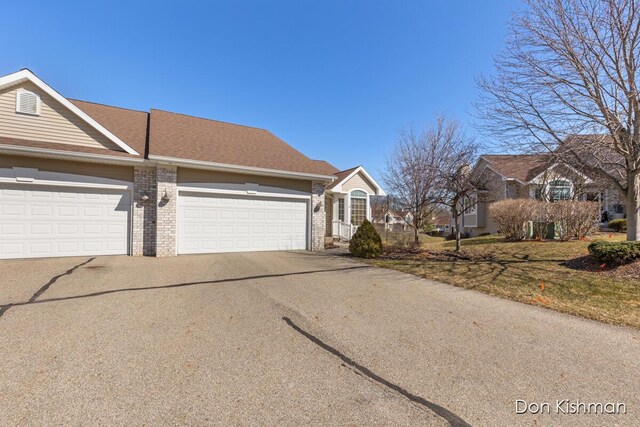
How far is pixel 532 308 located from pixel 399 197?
1050 centimetres

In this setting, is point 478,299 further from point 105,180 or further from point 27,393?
point 105,180

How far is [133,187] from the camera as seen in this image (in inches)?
378

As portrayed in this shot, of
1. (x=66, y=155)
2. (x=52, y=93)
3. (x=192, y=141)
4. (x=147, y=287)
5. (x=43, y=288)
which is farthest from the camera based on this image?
(x=192, y=141)

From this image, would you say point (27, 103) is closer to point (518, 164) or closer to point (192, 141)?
point (192, 141)

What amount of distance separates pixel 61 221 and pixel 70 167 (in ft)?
5.37

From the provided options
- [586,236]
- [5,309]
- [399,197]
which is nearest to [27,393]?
[5,309]

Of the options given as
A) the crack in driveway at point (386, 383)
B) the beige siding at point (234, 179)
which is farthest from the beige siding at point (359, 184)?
the crack in driveway at point (386, 383)

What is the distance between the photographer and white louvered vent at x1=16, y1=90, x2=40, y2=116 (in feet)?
28.7

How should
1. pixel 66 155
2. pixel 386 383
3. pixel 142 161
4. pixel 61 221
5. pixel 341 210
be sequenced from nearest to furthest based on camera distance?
pixel 386 383, pixel 66 155, pixel 61 221, pixel 142 161, pixel 341 210

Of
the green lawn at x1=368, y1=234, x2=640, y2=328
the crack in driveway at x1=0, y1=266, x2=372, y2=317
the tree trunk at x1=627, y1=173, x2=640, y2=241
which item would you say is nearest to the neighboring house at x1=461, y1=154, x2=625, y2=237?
the tree trunk at x1=627, y1=173, x2=640, y2=241

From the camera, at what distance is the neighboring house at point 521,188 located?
11188 mm

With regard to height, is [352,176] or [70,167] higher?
[352,176]

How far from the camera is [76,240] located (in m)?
8.95

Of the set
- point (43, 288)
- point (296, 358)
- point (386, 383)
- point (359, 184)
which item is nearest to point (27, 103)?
point (43, 288)
